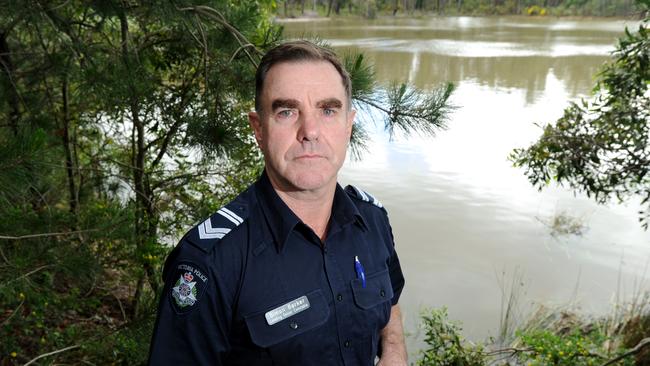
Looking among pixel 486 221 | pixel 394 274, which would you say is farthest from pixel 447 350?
pixel 486 221

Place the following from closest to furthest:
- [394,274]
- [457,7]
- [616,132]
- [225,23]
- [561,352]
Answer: [394,274]
[225,23]
[616,132]
[561,352]
[457,7]

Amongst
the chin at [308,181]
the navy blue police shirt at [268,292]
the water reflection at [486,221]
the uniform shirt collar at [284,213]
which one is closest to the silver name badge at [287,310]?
the navy blue police shirt at [268,292]

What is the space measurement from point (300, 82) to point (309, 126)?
0.39 ft

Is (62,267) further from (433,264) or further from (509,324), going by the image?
(433,264)

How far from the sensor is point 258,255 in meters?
1.29

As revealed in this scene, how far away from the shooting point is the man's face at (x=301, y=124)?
4.46 feet

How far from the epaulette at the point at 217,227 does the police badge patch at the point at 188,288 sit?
0.06 m

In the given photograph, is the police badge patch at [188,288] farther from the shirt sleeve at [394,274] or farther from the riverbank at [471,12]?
the riverbank at [471,12]

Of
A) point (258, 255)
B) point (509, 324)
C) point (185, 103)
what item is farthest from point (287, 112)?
point (509, 324)

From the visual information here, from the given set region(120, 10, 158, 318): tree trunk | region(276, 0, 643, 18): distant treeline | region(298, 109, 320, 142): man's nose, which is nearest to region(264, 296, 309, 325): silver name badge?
region(298, 109, 320, 142): man's nose

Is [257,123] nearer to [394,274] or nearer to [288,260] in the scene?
[288,260]

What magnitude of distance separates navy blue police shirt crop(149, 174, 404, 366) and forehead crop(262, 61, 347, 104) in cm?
24

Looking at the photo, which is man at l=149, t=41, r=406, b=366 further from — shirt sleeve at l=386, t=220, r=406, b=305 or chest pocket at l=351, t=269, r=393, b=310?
shirt sleeve at l=386, t=220, r=406, b=305

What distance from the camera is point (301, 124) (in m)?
1.37
